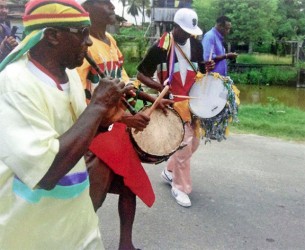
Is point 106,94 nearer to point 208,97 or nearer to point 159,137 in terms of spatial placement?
point 159,137

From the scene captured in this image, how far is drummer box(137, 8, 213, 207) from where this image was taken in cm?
394

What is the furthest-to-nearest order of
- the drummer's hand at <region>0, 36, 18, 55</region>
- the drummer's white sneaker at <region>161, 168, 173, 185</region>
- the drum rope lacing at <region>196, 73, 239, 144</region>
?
the drummer's hand at <region>0, 36, 18, 55</region> → the drummer's white sneaker at <region>161, 168, 173, 185</region> → the drum rope lacing at <region>196, 73, 239, 144</region>

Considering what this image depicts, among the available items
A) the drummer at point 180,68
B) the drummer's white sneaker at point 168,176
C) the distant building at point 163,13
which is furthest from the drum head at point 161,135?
the distant building at point 163,13

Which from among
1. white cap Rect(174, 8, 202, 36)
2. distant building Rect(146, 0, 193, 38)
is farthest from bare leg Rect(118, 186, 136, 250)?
distant building Rect(146, 0, 193, 38)

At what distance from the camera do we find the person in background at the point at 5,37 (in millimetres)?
4789

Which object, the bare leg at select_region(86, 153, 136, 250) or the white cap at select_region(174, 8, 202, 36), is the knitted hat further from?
the white cap at select_region(174, 8, 202, 36)

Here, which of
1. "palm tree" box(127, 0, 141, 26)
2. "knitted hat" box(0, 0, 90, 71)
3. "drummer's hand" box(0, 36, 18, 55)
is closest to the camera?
"knitted hat" box(0, 0, 90, 71)

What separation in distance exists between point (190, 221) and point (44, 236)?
7.65 ft

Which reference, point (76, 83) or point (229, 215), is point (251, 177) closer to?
point (229, 215)

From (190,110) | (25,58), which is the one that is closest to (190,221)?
(190,110)

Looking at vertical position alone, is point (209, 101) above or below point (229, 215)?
above

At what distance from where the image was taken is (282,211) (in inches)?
160

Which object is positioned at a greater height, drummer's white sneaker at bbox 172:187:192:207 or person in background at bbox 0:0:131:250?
person in background at bbox 0:0:131:250

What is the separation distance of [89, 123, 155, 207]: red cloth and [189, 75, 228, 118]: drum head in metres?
1.47
